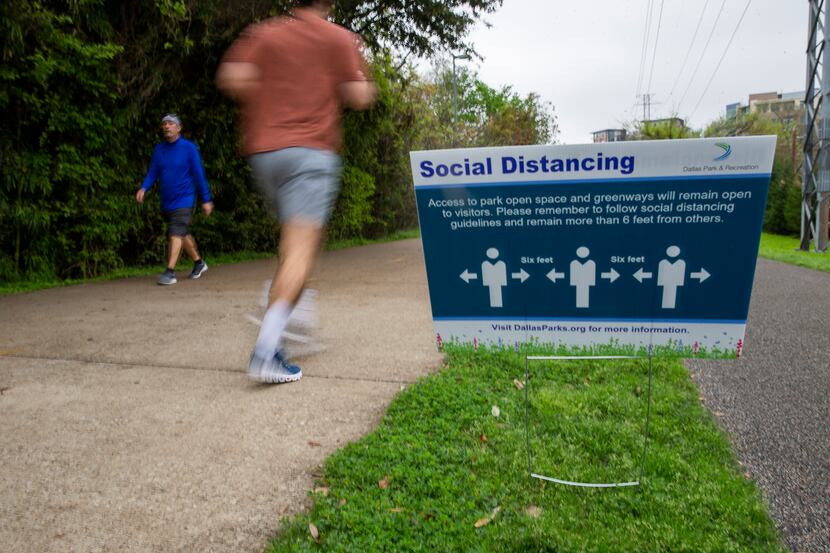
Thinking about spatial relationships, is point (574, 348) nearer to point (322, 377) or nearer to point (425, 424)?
point (425, 424)

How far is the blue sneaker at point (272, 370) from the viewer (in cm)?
313

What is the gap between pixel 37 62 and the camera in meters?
5.96

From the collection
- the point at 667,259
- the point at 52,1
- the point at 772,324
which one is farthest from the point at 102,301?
the point at 772,324

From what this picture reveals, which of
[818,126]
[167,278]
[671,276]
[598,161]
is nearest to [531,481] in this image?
[671,276]

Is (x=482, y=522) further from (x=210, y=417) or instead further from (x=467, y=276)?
(x=210, y=417)

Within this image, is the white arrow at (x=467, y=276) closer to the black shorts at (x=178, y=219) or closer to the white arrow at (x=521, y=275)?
the white arrow at (x=521, y=275)

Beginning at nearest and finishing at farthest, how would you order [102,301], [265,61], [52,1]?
1. [265,61]
2. [102,301]
3. [52,1]

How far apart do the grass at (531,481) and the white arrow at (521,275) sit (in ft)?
1.26

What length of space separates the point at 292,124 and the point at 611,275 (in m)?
1.88

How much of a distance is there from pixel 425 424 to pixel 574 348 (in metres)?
0.82

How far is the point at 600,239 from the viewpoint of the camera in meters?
2.07

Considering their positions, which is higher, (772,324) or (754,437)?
(754,437)

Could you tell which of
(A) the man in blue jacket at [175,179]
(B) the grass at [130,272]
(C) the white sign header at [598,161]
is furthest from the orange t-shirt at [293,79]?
(B) the grass at [130,272]

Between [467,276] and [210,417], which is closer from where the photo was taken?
[467,276]
